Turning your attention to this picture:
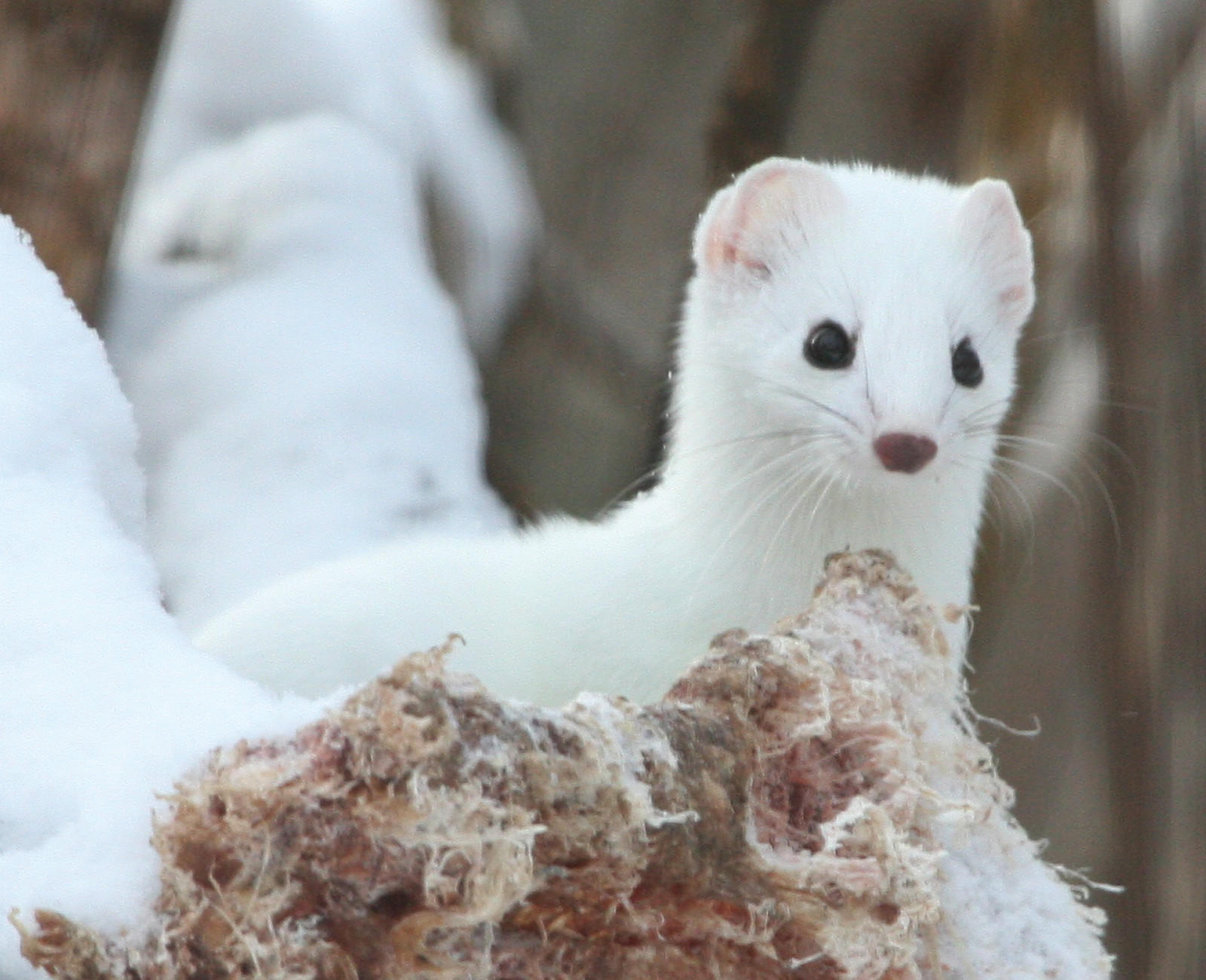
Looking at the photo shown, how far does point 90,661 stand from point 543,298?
9.11 feet

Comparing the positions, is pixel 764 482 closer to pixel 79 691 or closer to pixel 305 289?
pixel 79 691

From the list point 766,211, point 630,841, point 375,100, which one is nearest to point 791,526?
point 766,211

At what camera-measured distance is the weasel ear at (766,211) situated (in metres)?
1.97

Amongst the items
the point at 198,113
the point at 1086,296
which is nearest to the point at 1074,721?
the point at 1086,296

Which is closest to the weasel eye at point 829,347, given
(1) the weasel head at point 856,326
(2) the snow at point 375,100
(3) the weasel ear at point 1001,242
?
(1) the weasel head at point 856,326

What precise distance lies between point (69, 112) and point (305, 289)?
2.07 feet

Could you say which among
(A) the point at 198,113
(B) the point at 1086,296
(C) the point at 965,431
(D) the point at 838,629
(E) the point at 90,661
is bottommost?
(E) the point at 90,661

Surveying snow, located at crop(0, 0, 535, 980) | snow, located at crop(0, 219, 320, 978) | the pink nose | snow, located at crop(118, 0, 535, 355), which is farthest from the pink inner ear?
snow, located at crop(118, 0, 535, 355)

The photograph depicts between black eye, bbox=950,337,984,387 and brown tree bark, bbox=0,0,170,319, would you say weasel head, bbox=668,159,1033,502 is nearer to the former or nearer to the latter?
black eye, bbox=950,337,984,387

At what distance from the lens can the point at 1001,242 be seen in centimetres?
201

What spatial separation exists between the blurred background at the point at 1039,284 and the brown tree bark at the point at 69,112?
1.12m

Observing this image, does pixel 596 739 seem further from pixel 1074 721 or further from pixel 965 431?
pixel 1074 721

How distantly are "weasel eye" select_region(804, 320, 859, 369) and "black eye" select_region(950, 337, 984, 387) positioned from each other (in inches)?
5.0

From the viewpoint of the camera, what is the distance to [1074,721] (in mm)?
3738
